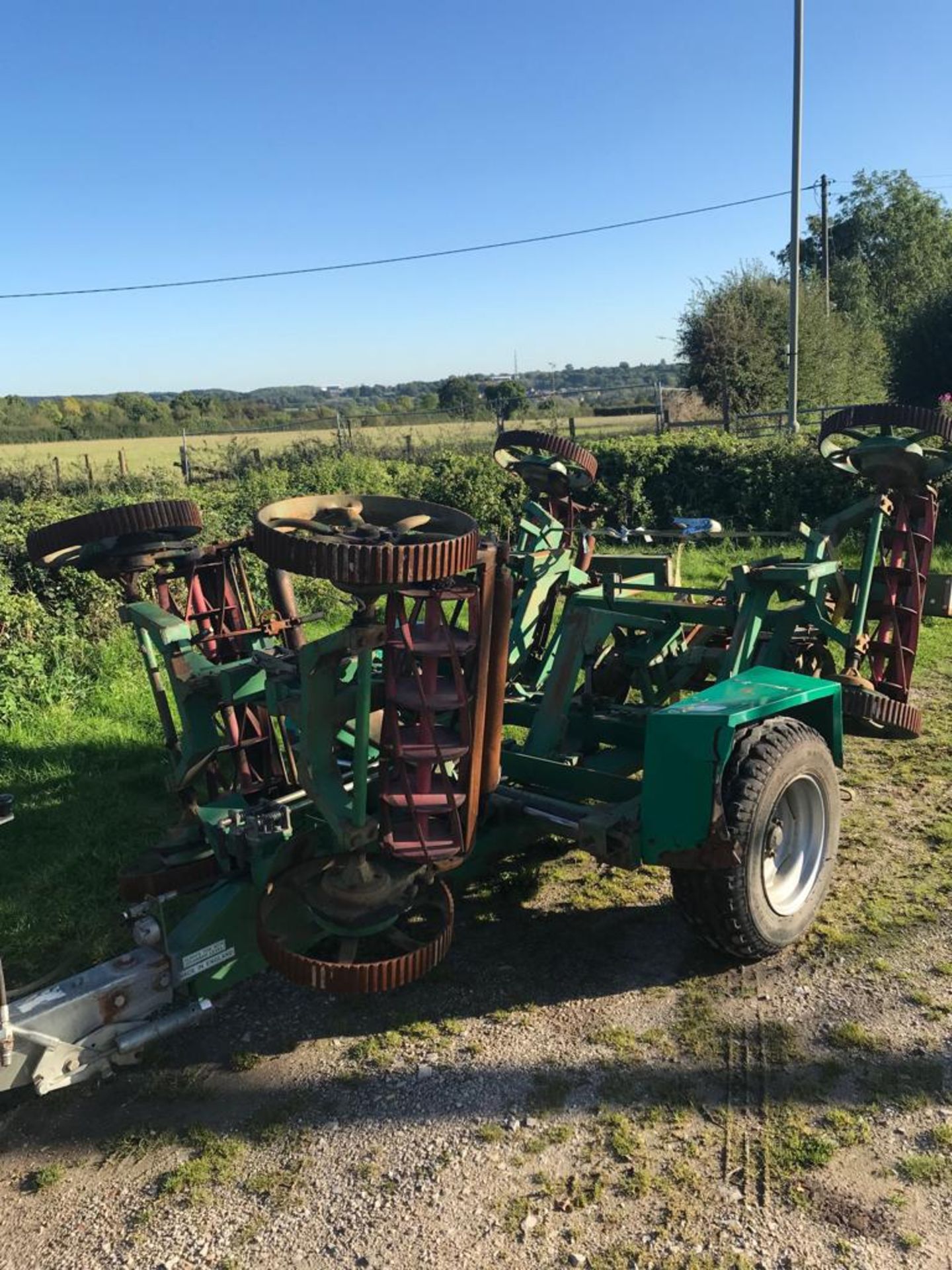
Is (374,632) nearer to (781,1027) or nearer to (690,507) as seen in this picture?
(781,1027)

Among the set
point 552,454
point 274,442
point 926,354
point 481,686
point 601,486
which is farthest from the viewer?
point 926,354

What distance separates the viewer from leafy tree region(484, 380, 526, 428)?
1995 cm

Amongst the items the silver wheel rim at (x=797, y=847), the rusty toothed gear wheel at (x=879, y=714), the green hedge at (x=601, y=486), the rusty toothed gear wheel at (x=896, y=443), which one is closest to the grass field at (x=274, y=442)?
the green hedge at (x=601, y=486)

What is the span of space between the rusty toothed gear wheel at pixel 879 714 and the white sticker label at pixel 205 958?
2821 millimetres

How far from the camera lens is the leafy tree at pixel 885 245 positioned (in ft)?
137

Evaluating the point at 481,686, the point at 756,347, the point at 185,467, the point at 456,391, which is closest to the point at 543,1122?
the point at 481,686

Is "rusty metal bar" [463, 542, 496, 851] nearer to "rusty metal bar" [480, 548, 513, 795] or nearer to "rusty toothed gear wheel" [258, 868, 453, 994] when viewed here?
"rusty metal bar" [480, 548, 513, 795]

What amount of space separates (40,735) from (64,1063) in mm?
4183

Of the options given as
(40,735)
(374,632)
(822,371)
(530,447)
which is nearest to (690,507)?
(530,447)

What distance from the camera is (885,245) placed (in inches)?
1785

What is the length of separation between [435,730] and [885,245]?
50.8 m

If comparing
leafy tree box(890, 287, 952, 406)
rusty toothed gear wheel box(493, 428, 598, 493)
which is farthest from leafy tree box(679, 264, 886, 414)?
rusty toothed gear wheel box(493, 428, 598, 493)

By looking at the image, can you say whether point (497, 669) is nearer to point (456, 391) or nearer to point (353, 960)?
point (353, 960)

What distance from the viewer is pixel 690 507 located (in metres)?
13.9
